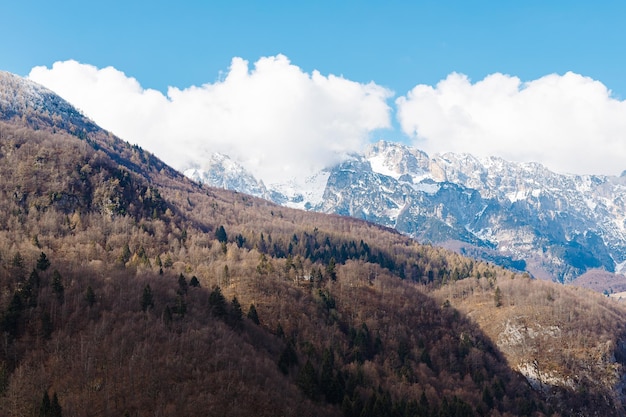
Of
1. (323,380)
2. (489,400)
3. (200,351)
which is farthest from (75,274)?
(489,400)

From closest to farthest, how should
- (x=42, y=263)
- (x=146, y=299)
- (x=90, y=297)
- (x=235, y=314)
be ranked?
(x=90, y=297)
(x=146, y=299)
(x=42, y=263)
(x=235, y=314)

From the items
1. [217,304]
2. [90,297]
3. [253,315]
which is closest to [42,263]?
[90,297]

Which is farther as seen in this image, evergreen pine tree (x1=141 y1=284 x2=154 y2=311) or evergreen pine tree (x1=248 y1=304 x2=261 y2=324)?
evergreen pine tree (x1=248 y1=304 x2=261 y2=324)

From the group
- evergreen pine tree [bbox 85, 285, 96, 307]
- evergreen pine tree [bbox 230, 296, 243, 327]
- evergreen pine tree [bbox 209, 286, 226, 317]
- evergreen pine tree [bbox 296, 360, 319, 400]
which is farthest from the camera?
evergreen pine tree [bbox 230, 296, 243, 327]

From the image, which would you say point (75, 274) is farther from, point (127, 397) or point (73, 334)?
point (127, 397)

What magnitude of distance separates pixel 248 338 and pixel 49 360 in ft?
185

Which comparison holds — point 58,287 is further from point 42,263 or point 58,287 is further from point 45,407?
point 45,407

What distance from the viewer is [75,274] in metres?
178

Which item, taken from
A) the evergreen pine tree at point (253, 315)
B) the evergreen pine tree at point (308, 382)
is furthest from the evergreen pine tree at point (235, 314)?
the evergreen pine tree at point (308, 382)

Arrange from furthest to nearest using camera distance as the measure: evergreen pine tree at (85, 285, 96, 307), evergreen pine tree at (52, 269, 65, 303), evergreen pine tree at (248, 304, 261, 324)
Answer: evergreen pine tree at (248, 304, 261, 324), evergreen pine tree at (52, 269, 65, 303), evergreen pine tree at (85, 285, 96, 307)

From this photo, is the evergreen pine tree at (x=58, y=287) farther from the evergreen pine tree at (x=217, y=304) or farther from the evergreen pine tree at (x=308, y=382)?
the evergreen pine tree at (x=308, y=382)

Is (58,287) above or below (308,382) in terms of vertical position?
below

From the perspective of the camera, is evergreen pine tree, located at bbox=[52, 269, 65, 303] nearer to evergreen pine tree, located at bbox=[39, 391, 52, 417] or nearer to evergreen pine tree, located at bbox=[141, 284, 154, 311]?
evergreen pine tree, located at bbox=[141, 284, 154, 311]

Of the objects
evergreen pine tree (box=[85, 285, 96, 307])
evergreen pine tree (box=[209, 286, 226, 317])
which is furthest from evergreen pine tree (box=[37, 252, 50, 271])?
evergreen pine tree (box=[209, 286, 226, 317])
